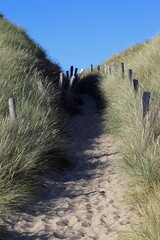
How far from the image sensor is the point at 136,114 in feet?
29.0

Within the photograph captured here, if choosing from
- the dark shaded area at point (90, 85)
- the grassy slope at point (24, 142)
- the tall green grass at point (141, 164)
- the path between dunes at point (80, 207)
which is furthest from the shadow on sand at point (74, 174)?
the dark shaded area at point (90, 85)

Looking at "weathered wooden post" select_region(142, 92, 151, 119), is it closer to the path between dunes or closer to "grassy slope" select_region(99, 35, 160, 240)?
"grassy slope" select_region(99, 35, 160, 240)

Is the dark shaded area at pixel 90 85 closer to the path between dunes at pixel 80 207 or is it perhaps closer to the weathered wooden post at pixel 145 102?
the path between dunes at pixel 80 207

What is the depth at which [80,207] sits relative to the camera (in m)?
6.57

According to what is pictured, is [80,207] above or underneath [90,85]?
underneath

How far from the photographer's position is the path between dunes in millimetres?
5645

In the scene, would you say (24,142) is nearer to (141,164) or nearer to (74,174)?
(74,174)

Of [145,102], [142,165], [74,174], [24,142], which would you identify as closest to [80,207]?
[142,165]

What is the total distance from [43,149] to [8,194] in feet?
6.36

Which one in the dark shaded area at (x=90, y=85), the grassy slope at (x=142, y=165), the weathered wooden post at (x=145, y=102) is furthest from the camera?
the dark shaded area at (x=90, y=85)

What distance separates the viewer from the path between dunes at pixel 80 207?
5645 millimetres

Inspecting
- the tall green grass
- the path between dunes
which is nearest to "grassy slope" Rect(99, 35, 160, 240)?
the tall green grass

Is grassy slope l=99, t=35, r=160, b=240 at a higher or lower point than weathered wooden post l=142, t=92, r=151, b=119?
lower

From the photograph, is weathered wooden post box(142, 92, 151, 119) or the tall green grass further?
weathered wooden post box(142, 92, 151, 119)
